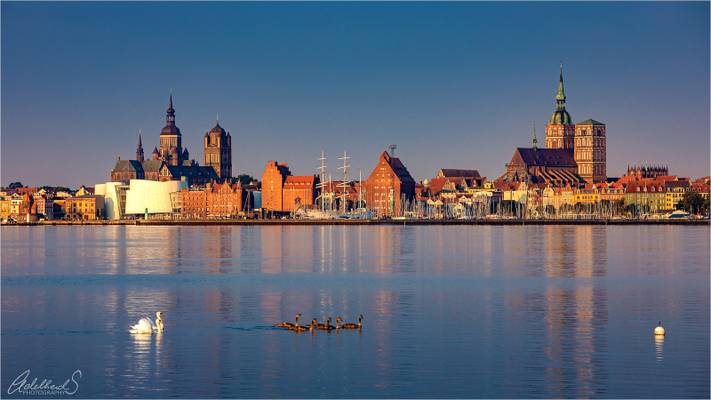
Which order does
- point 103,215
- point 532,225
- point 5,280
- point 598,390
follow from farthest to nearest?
point 103,215 → point 532,225 → point 5,280 → point 598,390

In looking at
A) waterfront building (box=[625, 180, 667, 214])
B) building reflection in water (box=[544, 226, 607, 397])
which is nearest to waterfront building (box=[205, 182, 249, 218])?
waterfront building (box=[625, 180, 667, 214])

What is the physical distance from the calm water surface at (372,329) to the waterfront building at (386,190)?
11716cm

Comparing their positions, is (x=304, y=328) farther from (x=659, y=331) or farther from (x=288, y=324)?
(x=659, y=331)

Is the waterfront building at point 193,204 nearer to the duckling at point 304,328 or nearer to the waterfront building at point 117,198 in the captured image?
the waterfront building at point 117,198

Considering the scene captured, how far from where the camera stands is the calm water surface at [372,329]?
79.6 ft

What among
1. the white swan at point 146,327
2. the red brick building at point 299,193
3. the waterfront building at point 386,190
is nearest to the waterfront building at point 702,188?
the waterfront building at point 386,190

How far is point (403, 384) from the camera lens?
945 inches

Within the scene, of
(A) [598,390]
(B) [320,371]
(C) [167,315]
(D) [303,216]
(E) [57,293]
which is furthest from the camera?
(D) [303,216]

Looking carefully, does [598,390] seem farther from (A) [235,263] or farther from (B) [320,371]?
(A) [235,263]

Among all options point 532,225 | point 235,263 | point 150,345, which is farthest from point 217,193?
point 150,345

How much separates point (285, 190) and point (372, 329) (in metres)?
150

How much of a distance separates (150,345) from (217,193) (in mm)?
157740

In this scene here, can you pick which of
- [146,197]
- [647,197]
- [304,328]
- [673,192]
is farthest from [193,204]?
[304,328]

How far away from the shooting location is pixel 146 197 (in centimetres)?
18388
